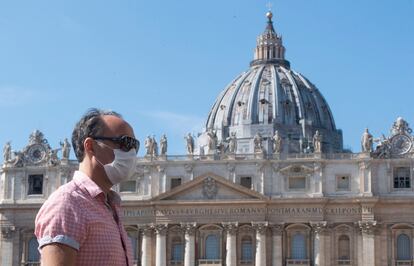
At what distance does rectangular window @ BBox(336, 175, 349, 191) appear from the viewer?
75.9 m

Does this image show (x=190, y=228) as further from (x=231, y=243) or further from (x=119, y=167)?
(x=119, y=167)

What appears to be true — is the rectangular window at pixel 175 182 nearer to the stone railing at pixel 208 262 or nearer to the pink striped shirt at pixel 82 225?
the stone railing at pixel 208 262

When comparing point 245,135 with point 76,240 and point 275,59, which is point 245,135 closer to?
point 275,59

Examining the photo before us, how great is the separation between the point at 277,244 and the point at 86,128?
6755 cm

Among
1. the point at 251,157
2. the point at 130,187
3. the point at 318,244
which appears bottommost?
the point at 318,244

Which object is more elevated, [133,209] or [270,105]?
[270,105]

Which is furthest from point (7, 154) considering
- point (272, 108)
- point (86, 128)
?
point (86, 128)

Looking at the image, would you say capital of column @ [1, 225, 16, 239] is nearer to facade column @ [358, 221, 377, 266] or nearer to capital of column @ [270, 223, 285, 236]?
capital of column @ [270, 223, 285, 236]

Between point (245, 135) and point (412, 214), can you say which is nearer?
point (412, 214)

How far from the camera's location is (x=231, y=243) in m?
75.1

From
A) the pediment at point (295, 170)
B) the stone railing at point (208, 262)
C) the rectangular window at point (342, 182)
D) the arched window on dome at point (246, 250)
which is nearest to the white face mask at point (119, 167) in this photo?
the stone railing at point (208, 262)

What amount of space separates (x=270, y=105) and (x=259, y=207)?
136ft

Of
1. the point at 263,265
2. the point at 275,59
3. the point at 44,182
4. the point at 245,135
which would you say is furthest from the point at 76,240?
the point at 275,59

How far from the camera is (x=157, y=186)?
77500mm
